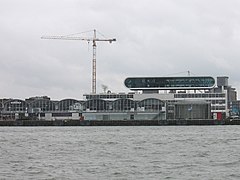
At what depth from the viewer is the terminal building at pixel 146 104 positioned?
17738 cm

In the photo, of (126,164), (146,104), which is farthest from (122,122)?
(126,164)

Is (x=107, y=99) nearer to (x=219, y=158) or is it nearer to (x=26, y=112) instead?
(x=26, y=112)

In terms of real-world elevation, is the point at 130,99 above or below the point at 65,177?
above

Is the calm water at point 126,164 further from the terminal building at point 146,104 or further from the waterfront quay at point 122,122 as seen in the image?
the terminal building at point 146,104

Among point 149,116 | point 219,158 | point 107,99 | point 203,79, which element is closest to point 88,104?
point 107,99

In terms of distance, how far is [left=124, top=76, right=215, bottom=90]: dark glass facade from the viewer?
18688 centimetres

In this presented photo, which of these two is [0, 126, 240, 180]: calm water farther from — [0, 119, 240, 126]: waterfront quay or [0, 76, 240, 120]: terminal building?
[0, 76, 240, 120]: terminal building

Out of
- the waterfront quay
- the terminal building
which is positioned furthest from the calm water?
the terminal building

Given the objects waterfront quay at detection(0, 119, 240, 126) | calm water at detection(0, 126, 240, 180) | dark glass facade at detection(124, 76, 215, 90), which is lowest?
calm water at detection(0, 126, 240, 180)

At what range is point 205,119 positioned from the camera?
17050 cm

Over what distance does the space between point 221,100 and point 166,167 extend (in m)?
152

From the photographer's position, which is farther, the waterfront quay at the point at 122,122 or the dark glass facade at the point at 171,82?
the dark glass facade at the point at 171,82

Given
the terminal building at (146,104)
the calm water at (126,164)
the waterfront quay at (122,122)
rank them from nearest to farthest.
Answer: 1. the calm water at (126,164)
2. the waterfront quay at (122,122)
3. the terminal building at (146,104)

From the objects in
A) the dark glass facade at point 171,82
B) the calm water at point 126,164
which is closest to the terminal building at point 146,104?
the dark glass facade at point 171,82
